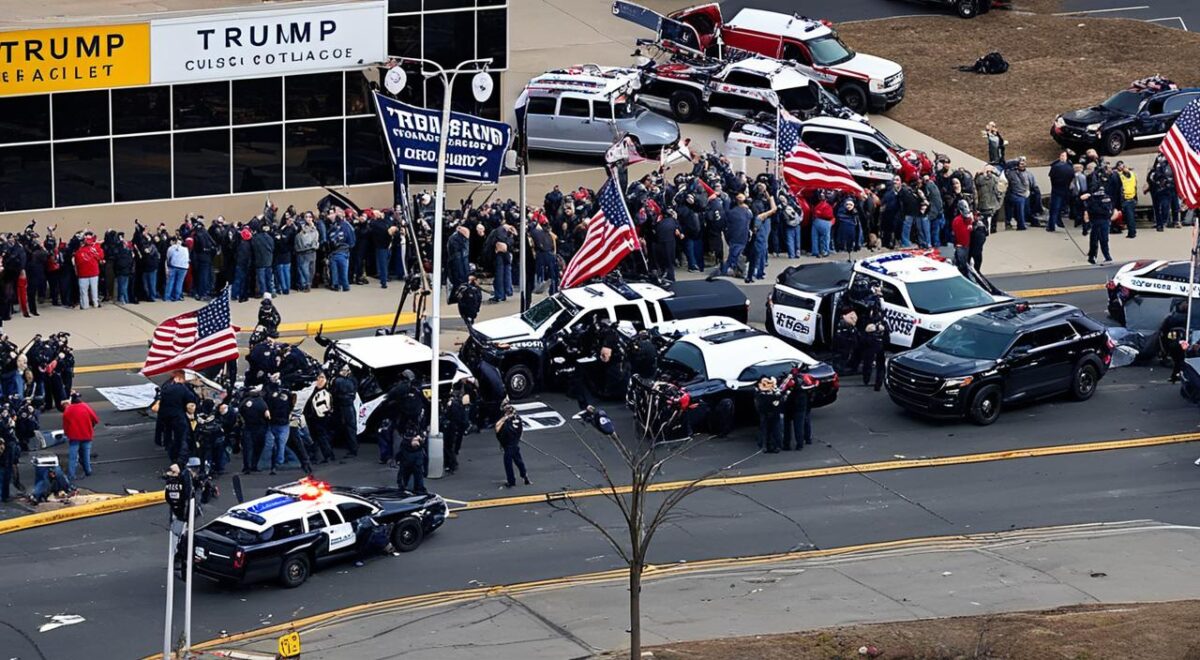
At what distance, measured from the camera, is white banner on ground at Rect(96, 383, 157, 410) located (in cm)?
3459

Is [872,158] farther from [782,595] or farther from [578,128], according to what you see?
[782,595]

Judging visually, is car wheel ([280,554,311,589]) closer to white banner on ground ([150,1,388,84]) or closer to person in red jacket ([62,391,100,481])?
person in red jacket ([62,391,100,481])

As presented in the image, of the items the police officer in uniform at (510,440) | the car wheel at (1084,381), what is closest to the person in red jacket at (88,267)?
the police officer in uniform at (510,440)

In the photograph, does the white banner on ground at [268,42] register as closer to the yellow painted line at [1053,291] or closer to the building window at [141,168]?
the building window at [141,168]

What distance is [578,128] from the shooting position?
4769 cm

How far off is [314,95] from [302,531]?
17.9 meters

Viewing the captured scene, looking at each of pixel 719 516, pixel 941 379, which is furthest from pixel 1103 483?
pixel 719 516

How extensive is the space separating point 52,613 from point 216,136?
59.5 ft

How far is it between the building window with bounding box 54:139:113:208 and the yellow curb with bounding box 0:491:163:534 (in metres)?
12.9

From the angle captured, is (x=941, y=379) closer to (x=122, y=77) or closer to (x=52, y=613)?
(x=52, y=613)

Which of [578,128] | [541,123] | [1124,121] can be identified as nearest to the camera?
[578,128]

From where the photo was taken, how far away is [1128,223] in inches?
1762

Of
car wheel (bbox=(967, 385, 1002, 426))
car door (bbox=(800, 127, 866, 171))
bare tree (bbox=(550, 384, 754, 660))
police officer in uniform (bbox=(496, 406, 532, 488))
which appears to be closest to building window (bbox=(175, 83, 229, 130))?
car door (bbox=(800, 127, 866, 171))

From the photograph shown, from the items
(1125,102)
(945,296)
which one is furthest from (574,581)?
(1125,102)
